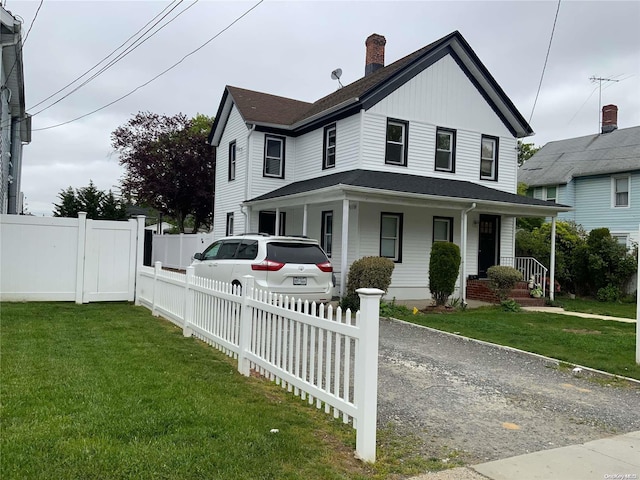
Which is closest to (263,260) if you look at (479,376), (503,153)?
(479,376)

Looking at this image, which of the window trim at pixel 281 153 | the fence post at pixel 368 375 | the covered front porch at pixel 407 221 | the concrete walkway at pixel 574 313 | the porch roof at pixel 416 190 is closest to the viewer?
the fence post at pixel 368 375

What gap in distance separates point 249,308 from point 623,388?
4643 millimetres

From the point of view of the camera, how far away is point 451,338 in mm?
8953

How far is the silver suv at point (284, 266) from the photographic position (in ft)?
31.9

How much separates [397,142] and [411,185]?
219 centimetres

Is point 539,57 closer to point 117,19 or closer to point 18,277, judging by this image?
point 117,19

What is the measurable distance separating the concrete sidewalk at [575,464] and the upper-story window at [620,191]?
23.5 metres

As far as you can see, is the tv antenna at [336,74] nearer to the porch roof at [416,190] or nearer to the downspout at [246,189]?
the downspout at [246,189]

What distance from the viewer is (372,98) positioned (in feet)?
49.8

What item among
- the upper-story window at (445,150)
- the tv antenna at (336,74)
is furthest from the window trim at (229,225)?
the upper-story window at (445,150)

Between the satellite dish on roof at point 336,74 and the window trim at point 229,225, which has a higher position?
the satellite dish on roof at point 336,74

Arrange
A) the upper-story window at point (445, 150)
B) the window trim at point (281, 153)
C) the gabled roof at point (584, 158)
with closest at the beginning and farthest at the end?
the upper-story window at point (445, 150) < the window trim at point (281, 153) < the gabled roof at point (584, 158)


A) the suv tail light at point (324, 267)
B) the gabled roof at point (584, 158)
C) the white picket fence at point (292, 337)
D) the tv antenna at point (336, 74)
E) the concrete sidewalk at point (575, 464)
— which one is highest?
the tv antenna at point (336, 74)

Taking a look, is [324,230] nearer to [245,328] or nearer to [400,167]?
[400,167]
